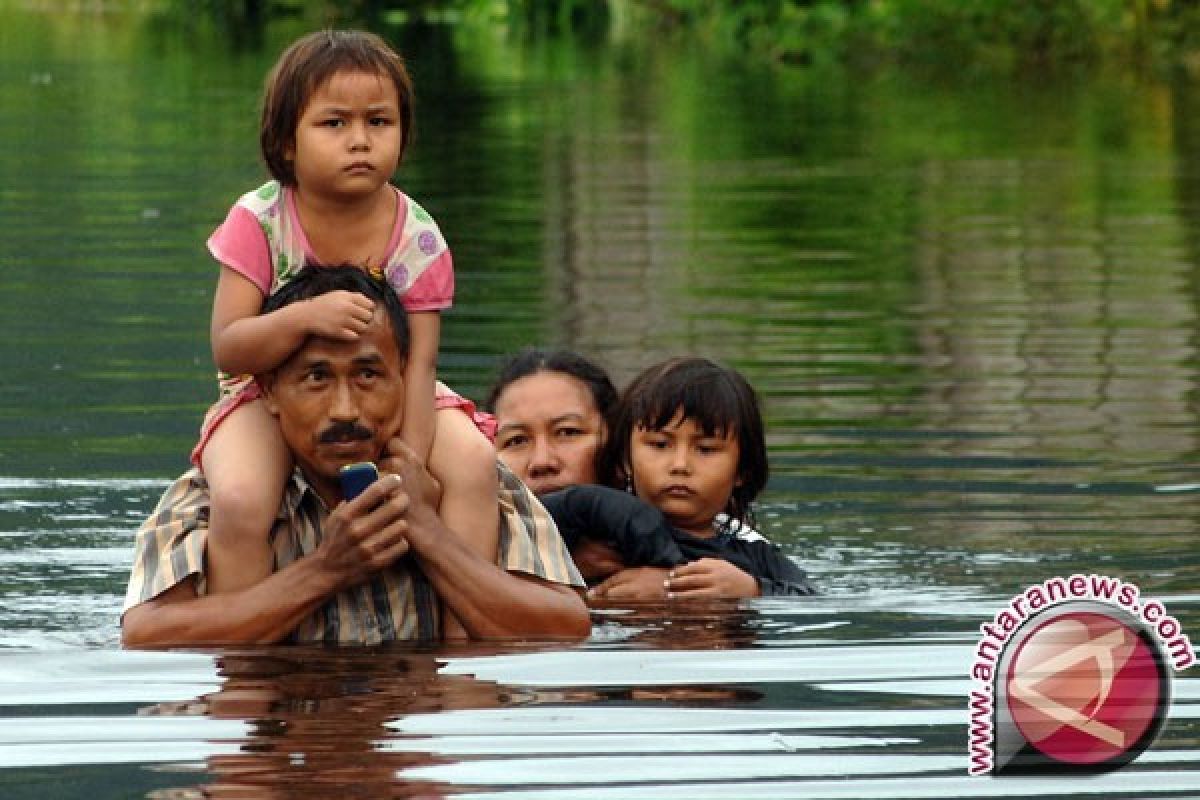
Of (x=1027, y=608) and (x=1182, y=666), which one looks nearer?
(x=1182, y=666)

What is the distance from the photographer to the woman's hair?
8875 millimetres

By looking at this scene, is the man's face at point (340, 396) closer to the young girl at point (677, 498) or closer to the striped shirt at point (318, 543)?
the striped shirt at point (318, 543)

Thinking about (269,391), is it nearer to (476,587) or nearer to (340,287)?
(340,287)

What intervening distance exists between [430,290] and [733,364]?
6.37 m

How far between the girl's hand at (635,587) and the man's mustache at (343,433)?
1.74 meters

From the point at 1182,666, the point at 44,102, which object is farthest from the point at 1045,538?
the point at 44,102

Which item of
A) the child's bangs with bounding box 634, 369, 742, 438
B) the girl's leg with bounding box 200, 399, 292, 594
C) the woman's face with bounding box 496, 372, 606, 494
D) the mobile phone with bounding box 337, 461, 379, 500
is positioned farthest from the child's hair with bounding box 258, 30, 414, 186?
the woman's face with bounding box 496, 372, 606, 494

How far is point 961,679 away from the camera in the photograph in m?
6.97

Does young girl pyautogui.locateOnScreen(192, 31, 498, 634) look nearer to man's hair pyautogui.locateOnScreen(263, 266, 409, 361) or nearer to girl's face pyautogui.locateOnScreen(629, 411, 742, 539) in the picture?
man's hair pyautogui.locateOnScreen(263, 266, 409, 361)

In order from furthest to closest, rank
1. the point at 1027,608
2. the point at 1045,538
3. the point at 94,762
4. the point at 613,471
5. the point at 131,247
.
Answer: the point at 131,247, the point at 1045,538, the point at 613,471, the point at 1027,608, the point at 94,762

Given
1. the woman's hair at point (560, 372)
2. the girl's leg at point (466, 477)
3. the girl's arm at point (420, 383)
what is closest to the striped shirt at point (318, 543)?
the girl's leg at point (466, 477)

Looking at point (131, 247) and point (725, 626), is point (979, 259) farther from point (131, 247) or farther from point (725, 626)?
point (725, 626)

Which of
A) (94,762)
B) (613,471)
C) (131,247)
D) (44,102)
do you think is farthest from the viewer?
(44,102)

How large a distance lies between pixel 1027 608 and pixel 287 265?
87.1 inches
